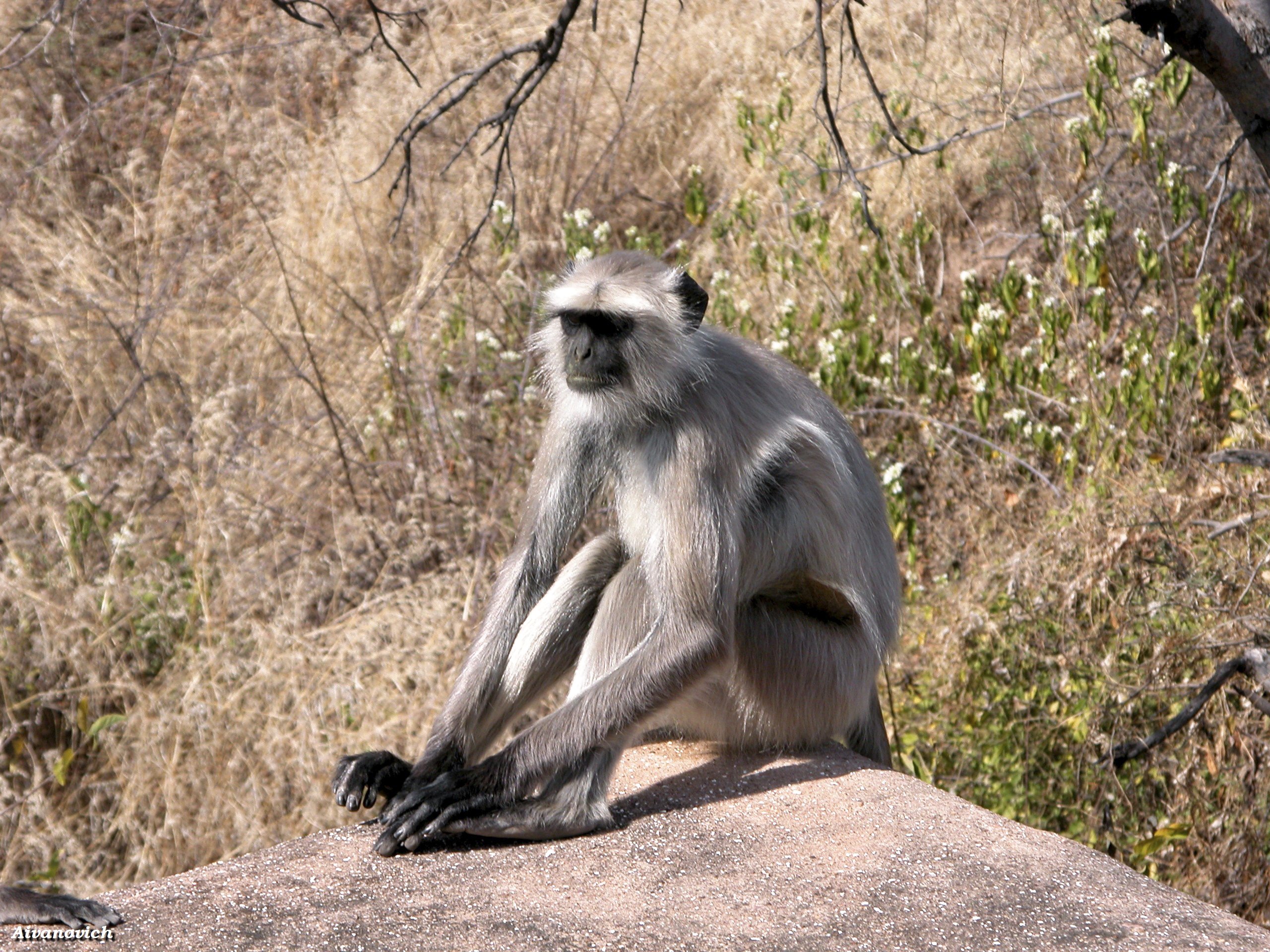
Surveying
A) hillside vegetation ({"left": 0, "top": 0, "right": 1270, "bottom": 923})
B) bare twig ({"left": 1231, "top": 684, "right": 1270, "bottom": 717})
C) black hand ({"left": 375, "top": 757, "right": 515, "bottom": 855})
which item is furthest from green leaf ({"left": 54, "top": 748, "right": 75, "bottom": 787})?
bare twig ({"left": 1231, "top": 684, "right": 1270, "bottom": 717})

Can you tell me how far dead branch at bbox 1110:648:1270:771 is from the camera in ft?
13.2

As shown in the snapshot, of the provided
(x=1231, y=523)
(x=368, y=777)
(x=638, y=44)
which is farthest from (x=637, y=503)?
(x=1231, y=523)

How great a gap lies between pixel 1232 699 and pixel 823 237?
9.54 ft

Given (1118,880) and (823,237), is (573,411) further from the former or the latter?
(823,237)

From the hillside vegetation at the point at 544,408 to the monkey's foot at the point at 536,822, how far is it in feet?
5.35

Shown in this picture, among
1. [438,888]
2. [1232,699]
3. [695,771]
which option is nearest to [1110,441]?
[1232,699]

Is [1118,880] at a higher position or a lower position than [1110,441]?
lower

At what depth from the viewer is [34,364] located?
815 cm

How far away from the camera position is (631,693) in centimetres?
311

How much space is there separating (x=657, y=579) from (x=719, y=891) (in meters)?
0.79

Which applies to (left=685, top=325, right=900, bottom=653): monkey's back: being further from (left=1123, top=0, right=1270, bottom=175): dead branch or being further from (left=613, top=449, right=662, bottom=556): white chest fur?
(left=1123, top=0, right=1270, bottom=175): dead branch

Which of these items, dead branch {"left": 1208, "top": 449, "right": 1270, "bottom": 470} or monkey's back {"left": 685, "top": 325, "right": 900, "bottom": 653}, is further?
dead branch {"left": 1208, "top": 449, "right": 1270, "bottom": 470}

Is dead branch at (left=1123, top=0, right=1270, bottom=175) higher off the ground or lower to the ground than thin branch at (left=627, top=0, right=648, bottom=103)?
lower

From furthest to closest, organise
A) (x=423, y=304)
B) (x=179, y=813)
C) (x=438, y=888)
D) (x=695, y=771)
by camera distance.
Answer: (x=423, y=304) → (x=179, y=813) → (x=695, y=771) → (x=438, y=888)
